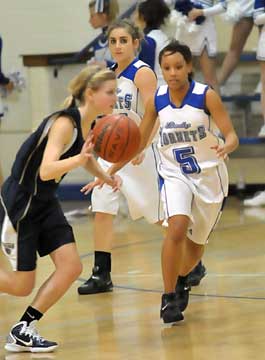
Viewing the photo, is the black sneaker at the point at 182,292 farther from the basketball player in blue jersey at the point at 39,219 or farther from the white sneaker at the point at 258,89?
the white sneaker at the point at 258,89

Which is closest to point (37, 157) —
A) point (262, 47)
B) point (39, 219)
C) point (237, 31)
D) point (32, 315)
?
point (39, 219)

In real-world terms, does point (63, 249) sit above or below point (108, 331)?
above

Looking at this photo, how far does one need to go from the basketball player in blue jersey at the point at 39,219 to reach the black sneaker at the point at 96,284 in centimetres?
130

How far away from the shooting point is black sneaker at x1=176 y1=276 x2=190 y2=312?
18.9ft

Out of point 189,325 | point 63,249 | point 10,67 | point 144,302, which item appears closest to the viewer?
point 63,249

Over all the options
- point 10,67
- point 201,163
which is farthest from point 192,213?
point 10,67

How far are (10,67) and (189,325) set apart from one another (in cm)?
708

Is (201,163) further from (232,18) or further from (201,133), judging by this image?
(232,18)

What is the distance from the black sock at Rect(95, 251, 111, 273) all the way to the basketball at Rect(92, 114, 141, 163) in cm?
148

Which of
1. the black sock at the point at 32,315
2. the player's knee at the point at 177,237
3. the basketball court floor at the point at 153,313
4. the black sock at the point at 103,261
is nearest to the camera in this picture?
the basketball court floor at the point at 153,313

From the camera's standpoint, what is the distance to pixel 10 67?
1210 cm

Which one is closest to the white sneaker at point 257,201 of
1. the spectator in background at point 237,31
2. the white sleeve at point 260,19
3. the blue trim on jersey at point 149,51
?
the spectator in background at point 237,31

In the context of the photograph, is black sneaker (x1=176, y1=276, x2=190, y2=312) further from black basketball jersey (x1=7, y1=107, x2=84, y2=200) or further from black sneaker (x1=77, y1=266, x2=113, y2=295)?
black basketball jersey (x1=7, y1=107, x2=84, y2=200)

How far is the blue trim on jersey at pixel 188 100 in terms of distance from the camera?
572 cm
